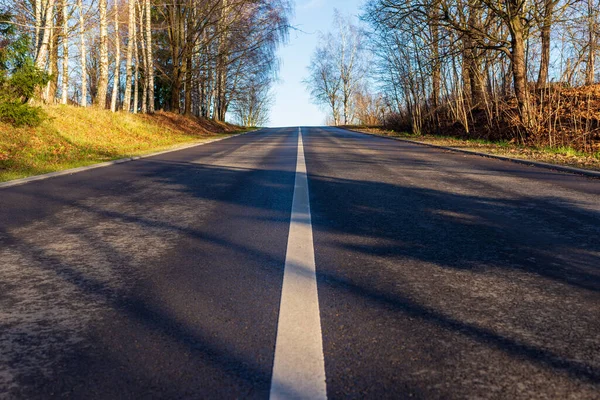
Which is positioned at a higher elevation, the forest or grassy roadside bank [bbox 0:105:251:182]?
the forest

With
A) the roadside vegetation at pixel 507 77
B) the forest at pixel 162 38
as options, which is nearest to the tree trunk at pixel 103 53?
the forest at pixel 162 38

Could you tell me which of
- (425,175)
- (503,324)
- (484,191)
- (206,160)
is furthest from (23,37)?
(503,324)

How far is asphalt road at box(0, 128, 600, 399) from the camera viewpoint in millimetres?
1949

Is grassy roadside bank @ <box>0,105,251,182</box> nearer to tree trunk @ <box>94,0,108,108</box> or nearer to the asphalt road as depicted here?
tree trunk @ <box>94,0,108,108</box>

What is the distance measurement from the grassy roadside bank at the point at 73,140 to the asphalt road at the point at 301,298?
17.3 feet

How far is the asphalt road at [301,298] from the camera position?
1.95 m

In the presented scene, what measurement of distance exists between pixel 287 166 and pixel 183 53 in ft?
66.4

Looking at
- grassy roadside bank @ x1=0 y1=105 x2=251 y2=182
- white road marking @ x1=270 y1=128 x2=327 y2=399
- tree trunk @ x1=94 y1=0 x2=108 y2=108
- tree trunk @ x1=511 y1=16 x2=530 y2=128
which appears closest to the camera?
white road marking @ x1=270 y1=128 x2=327 y2=399

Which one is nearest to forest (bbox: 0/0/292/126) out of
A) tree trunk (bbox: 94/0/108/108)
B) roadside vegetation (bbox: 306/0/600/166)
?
tree trunk (bbox: 94/0/108/108)

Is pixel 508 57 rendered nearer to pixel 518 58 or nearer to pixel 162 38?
pixel 518 58

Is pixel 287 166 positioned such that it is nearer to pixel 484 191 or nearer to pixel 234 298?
pixel 484 191

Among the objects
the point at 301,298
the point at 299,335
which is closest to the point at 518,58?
the point at 301,298

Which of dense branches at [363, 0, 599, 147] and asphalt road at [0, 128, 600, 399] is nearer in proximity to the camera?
asphalt road at [0, 128, 600, 399]

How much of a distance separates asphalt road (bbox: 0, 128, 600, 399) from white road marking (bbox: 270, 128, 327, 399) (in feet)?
0.04
